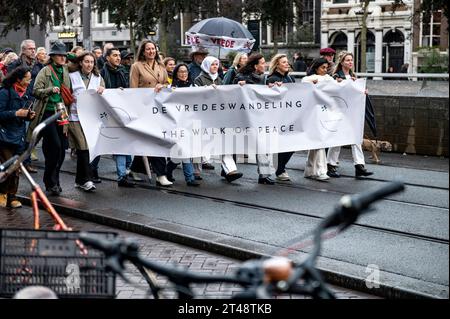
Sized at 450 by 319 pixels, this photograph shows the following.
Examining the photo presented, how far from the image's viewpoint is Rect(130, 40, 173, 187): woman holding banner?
11391 millimetres

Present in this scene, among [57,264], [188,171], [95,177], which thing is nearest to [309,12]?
[95,177]

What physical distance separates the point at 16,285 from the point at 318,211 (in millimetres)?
6213

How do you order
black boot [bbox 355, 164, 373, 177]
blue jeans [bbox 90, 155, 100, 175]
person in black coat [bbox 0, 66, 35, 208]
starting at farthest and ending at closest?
black boot [bbox 355, 164, 373, 177] < blue jeans [bbox 90, 155, 100, 175] < person in black coat [bbox 0, 66, 35, 208]

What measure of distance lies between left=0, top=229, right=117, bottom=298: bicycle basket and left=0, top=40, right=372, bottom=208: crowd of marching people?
660 cm

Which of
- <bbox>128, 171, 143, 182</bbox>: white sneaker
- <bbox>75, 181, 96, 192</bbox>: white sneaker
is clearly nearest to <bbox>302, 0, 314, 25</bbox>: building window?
<bbox>128, 171, 143, 182</bbox>: white sneaker

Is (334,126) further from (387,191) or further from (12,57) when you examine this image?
(387,191)

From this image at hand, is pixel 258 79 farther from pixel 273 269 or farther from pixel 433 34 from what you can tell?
pixel 433 34

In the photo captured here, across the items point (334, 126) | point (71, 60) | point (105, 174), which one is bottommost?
point (105, 174)

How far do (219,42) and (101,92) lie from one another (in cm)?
929

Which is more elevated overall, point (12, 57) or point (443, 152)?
point (12, 57)

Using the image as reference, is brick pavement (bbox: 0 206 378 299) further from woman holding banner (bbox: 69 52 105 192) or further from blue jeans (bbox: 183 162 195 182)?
blue jeans (bbox: 183 162 195 182)

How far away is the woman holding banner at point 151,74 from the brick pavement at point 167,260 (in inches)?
80.7

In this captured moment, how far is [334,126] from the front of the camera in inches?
469
